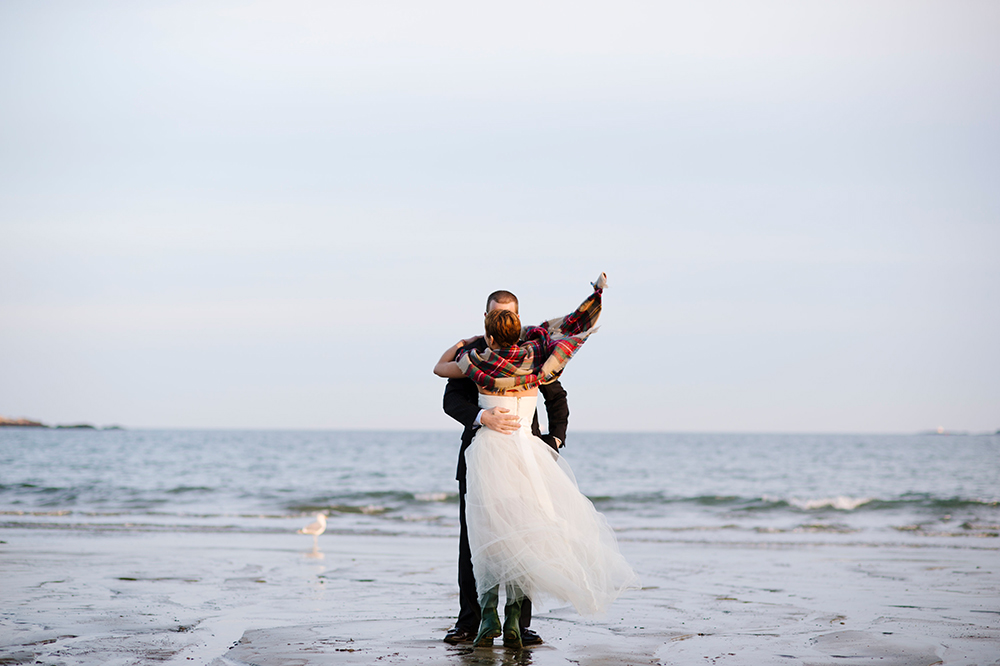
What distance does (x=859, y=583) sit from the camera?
822 centimetres

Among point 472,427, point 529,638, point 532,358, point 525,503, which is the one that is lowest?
point 529,638

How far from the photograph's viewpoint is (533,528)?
188 inches

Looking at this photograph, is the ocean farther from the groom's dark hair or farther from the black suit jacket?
the groom's dark hair

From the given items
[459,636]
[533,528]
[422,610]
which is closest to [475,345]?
[533,528]

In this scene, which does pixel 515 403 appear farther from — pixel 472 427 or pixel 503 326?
pixel 503 326

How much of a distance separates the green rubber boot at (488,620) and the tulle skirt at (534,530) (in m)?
0.13

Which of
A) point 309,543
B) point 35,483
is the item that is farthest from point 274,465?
point 309,543

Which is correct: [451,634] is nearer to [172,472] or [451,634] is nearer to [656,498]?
[656,498]

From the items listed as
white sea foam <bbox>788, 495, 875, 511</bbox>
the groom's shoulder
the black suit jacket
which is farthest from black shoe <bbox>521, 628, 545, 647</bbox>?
white sea foam <bbox>788, 495, 875, 511</bbox>

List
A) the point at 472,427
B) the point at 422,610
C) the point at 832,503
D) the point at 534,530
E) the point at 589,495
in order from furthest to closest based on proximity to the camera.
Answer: the point at 589,495, the point at 832,503, the point at 422,610, the point at 472,427, the point at 534,530

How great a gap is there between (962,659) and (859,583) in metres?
3.60

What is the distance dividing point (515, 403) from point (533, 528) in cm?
73

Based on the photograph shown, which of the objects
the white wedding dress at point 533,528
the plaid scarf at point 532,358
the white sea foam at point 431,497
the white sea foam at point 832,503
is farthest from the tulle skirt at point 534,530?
the white sea foam at point 431,497

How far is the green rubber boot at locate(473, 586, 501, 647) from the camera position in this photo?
16.3 ft
